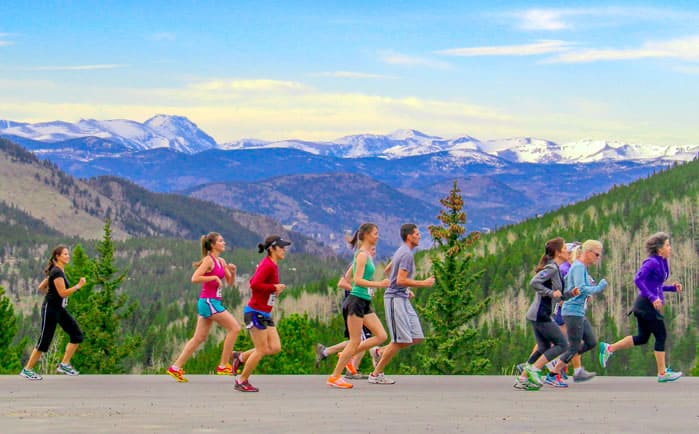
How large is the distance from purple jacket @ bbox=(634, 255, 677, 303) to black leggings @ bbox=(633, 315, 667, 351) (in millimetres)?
456

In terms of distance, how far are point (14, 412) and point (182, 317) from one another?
7322 inches

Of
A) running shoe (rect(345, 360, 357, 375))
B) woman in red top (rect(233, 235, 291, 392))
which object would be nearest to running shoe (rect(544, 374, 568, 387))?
running shoe (rect(345, 360, 357, 375))

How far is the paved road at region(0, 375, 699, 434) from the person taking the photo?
1359cm

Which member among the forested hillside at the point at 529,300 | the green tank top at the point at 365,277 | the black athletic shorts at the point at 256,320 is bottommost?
the forested hillside at the point at 529,300

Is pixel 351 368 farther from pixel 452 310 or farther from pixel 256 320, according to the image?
pixel 452 310

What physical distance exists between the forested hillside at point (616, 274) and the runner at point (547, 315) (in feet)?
278

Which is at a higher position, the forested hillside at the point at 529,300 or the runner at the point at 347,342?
the runner at the point at 347,342

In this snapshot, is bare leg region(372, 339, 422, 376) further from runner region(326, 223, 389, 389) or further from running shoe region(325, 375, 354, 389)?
running shoe region(325, 375, 354, 389)

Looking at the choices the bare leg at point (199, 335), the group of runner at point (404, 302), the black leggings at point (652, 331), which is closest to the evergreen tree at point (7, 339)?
the bare leg at point (199, 335)

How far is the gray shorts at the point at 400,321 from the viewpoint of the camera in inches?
729

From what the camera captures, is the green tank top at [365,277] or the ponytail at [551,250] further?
the ponytail at [551,250]

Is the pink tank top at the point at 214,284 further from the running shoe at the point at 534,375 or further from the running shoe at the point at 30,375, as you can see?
the running shoe at the point at 534,375

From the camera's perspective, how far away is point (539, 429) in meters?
13.4

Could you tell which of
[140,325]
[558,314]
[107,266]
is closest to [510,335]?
[107,266]
